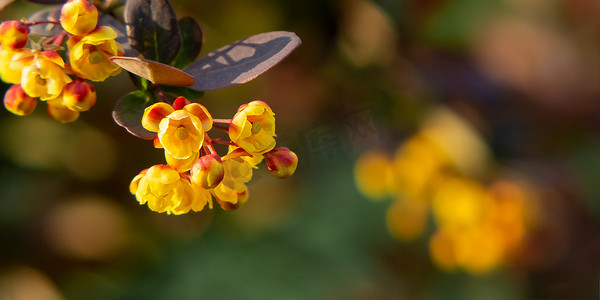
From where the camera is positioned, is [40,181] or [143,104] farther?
[40,181]

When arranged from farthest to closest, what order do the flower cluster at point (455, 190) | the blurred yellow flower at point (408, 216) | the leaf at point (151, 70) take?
the blurred yellow flower at point (408, 216) → the flower cluster at point (455, 190) → the leaf at point (151, 70)

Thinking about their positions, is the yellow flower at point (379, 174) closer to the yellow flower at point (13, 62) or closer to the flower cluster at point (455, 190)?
the flower cluster at point (455, 190)

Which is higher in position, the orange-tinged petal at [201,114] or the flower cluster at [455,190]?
the orange-tinged petal at [201,114]

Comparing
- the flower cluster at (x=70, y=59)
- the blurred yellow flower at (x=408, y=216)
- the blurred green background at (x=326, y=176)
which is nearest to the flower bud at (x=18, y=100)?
the flower cluster at (x=70, y=59)

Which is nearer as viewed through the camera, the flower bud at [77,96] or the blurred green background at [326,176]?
the flower bud at [77,96]

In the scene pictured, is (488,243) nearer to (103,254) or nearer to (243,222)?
(243,222)

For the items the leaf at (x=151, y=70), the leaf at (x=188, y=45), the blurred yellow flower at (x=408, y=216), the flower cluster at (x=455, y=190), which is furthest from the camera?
the blurred yellow flower at (x=408, y=216)

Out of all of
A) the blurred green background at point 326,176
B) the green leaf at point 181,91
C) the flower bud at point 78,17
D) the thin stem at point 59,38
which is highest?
the flower bud at point 78,17

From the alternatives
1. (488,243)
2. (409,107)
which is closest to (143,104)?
(409,107)
